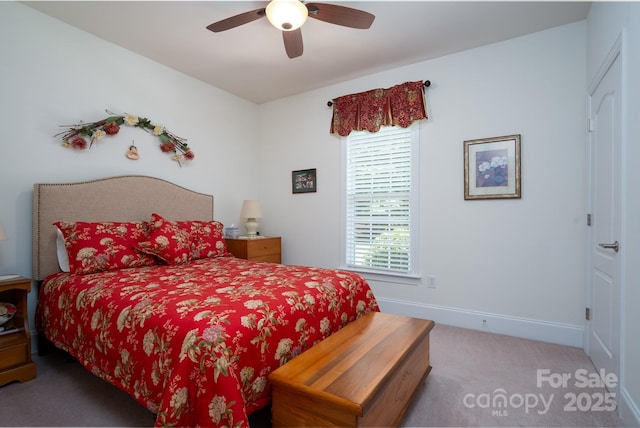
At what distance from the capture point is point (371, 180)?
379 centimetres

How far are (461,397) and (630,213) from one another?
1388 mm

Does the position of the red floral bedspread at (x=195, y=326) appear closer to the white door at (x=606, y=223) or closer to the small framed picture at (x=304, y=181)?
the white door at (x=606, y=223)

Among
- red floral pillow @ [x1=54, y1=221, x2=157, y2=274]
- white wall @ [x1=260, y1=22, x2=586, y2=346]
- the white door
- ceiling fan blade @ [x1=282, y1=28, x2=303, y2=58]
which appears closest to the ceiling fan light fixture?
ceiling fan blade @ [x1=282, y1=28, x2=303, y2=58]

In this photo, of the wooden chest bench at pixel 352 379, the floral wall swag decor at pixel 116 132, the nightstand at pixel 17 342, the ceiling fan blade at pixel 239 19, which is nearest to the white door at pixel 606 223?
the wooden chest bench at pixel 352 379

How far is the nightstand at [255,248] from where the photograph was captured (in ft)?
12.4

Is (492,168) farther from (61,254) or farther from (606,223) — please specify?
(61,254)

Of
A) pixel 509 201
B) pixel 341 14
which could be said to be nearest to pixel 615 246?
pixel 509 201

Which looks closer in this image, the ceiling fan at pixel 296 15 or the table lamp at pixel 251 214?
the ceiling fan at pixel 296 15

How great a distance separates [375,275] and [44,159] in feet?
10.9

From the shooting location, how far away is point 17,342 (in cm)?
216

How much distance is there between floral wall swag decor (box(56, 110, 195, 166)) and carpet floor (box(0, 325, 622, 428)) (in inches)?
70.8

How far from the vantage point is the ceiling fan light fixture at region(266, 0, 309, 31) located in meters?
2.13

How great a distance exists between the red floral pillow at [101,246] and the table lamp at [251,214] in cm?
147

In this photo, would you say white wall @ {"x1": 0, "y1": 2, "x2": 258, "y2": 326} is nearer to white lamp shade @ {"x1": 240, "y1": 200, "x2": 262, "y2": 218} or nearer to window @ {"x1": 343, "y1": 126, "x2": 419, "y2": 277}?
white lamp shade @ {"x1": 240, "y1": 200, "x2": 262, "y2": 218}
